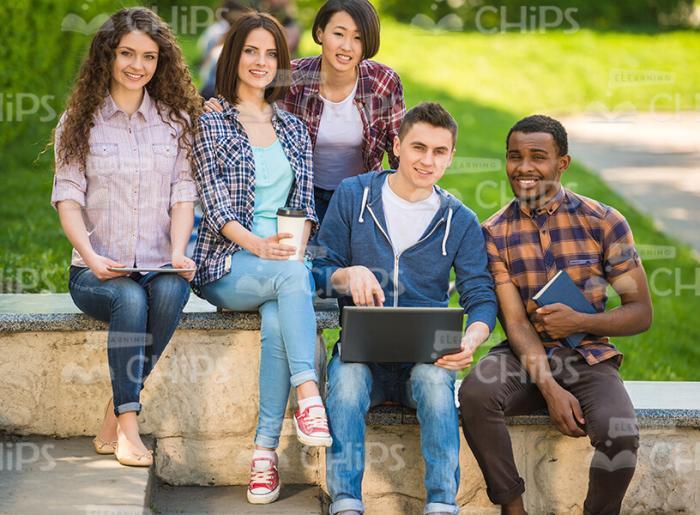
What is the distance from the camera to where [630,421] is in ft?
11.8

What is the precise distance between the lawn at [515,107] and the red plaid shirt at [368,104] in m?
1.54

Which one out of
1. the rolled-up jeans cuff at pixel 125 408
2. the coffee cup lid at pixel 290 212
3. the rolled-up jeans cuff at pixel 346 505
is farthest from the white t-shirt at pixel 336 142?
the rolled-up jeans cuff at pixel 346 505

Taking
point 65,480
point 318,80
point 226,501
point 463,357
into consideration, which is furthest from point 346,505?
point 318,80

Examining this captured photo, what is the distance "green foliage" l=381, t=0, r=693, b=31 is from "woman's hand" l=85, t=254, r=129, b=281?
1496 centimetres

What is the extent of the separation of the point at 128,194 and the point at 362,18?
1.13 meters

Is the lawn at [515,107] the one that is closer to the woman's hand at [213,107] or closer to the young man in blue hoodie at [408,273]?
the woman's hand at [213,107]

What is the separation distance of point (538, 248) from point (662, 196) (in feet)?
18.7

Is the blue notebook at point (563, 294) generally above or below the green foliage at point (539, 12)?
below

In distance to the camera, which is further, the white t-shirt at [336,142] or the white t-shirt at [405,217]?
the white t-shirt at [336,142]

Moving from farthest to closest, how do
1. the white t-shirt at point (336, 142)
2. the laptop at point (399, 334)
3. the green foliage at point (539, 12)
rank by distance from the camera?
the green foliage at point (539, 12), the white t-shirt at point (336, 142), the laptop at point (399, 334)

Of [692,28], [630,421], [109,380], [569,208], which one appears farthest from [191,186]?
[692,28]

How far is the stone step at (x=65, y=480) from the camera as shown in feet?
10.8

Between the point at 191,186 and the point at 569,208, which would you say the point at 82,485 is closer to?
the point at 191,186

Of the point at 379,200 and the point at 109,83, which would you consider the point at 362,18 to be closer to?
the point at 379,200
